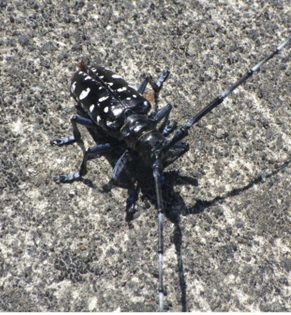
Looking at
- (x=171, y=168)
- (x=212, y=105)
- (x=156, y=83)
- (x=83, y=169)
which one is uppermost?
(x=212, y=105)

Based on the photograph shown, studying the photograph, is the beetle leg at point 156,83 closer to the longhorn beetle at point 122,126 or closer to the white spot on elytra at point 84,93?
the longhorn beetle at point 122,126

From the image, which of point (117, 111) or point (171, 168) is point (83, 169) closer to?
point (117, 111)

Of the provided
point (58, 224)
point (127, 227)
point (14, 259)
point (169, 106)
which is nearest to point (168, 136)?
point (169, 106)

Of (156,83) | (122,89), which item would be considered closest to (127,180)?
(122,89)

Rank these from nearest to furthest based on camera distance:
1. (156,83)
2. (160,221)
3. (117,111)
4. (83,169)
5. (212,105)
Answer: (160,221) → (212,105) → (83,169) → (117,111) → (156,83)

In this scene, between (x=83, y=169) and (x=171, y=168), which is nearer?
(x=83, y=169)

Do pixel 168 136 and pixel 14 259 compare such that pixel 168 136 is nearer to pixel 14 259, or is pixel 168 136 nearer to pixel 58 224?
pixel 58 224

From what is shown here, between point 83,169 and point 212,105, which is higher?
point 212,105
